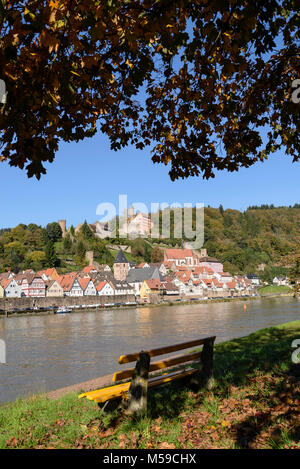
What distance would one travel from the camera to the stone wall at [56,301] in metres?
65.8

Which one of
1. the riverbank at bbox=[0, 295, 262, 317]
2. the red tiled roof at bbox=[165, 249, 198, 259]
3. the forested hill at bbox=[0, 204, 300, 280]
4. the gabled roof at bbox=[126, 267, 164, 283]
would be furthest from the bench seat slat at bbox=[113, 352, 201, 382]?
the red tiled roof at bbox=[165, 249, 198, 259]

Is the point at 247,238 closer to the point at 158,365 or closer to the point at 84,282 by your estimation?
the point at 84,282

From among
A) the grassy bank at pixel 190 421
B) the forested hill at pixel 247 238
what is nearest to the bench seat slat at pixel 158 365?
the grassy bank at pixel 190 421

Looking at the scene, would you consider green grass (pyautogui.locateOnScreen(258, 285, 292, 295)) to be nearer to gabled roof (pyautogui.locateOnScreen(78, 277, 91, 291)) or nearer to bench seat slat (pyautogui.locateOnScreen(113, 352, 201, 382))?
gabled roof (pyautogui.locateOnScreen(78, 277, 91, 291))

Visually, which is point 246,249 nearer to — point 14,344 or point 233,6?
point 14,344

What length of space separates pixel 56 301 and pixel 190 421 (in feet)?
238

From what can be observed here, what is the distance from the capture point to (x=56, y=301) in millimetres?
73688

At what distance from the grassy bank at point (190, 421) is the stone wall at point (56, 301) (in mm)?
63790

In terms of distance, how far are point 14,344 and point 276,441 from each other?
28163 mm

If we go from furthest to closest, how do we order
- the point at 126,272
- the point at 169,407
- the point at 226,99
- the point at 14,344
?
the point at 126,272, the point at 14,344, the point at 226,99, the point at 169,407

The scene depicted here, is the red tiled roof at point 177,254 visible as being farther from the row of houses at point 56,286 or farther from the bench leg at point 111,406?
the bench leg at point 111,406

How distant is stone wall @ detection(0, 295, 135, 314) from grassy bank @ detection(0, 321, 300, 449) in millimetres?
63790

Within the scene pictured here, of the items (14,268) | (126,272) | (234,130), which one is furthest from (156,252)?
(234,130)

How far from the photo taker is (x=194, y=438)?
408 cm
